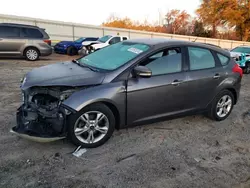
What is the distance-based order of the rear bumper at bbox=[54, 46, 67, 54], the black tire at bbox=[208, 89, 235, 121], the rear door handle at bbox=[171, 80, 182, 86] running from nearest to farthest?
the rear door handle at bbox=[171, 80, 182, 86], the black tire at bbox=[208, 89, 235, 121], the rear bumper at bbox=[54, 46, 67, 54]

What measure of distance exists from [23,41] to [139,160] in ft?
33.7

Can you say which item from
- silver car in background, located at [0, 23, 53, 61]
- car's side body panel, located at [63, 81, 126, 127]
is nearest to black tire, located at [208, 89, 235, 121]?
car's side body panel, located at [63, 81, 126, 127]

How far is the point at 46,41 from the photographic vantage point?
11.5 m

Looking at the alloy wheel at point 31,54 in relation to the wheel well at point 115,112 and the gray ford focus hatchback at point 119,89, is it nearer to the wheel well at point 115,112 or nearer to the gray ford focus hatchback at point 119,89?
the gray ford focus hatchback at point 119,89

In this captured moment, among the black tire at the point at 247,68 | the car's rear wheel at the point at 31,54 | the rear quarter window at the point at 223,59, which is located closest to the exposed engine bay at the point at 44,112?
the rear quarter window at the point at 223,59

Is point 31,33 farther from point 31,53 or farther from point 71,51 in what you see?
point 71,51

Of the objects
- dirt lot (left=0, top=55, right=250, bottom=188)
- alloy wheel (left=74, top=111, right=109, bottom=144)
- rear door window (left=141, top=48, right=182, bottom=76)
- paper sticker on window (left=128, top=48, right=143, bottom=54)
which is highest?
paper sticker on window (left=128, top=48, right=143, bottom=54)

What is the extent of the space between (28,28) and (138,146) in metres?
10.2

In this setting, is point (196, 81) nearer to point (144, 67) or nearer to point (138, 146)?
point (144, 67)

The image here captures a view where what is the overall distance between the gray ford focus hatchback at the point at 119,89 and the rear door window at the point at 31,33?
27.7ft

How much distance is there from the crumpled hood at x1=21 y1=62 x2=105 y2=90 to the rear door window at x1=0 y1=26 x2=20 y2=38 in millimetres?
8798

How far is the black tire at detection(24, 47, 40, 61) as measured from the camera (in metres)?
11.4

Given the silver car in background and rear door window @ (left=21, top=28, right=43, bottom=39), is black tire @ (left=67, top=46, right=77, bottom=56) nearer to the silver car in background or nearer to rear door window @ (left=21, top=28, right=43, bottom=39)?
the silver car in background

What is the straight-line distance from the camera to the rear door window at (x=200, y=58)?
3884 millimetres
